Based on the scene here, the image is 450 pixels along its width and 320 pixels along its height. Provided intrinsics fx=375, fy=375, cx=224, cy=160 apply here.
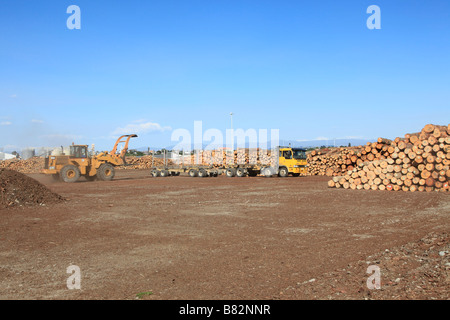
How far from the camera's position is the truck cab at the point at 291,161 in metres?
26.8

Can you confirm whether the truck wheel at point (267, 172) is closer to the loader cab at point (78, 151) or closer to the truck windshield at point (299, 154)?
the truck windshield at point (299, 154)

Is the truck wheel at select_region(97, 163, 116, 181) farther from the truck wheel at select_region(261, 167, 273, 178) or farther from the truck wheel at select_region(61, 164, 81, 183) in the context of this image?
the truck wheel at select_region(261, 167, 273, 178)

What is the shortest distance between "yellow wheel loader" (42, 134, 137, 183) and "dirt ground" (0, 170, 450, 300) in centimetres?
1191

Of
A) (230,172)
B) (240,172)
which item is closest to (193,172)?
(230,172)

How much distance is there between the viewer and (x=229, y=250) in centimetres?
707

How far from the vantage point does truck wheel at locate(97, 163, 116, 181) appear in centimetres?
2545

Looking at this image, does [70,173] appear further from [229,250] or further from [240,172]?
[229,250]

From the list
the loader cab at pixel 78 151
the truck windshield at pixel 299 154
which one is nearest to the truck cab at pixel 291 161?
the truck windshield at pixel 299 154

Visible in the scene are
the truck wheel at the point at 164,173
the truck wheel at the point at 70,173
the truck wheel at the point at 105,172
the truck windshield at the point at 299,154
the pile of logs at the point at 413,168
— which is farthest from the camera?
the truck wheel at the point at 164,173

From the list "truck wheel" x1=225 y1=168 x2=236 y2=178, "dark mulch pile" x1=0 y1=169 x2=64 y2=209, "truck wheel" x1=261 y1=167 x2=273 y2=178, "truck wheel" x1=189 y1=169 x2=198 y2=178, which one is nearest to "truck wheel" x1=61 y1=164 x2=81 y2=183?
"truck wheel" x1=189 y1=169 x2=198 y2=178

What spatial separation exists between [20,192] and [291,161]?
18.1 metres

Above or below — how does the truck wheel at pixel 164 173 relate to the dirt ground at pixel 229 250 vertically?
above

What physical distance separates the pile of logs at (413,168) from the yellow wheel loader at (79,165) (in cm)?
1574
